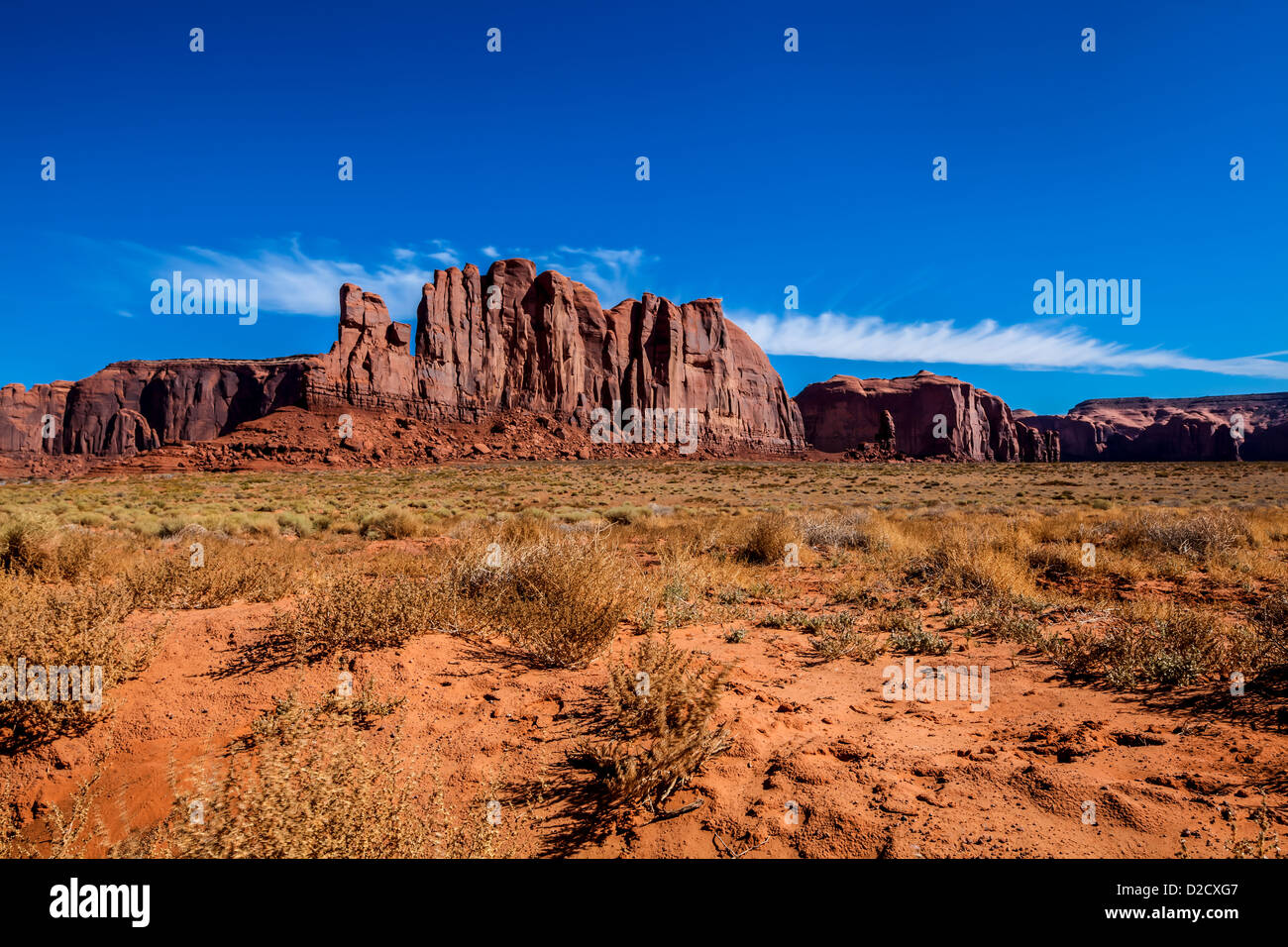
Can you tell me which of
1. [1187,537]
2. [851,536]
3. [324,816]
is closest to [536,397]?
[851,536]

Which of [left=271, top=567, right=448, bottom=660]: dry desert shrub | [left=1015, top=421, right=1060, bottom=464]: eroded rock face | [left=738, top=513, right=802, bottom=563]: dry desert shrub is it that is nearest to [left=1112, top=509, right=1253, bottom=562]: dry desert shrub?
[left=738, top=513, right=802, bottom=563]: dry desert shrub

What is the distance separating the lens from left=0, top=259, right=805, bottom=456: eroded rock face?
2724 inches

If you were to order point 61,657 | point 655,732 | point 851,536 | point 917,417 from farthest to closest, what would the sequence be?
point 917,417 → point 851,536 → point 61,657 → point 655,732

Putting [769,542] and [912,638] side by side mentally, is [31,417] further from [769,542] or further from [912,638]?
[912,638]

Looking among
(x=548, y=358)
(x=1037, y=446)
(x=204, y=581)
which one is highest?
(x=548, y=358)

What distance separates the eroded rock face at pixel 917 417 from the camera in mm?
102375

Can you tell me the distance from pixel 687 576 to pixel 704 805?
416cm

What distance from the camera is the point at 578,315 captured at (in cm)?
7956

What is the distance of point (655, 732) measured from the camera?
3.09 meters

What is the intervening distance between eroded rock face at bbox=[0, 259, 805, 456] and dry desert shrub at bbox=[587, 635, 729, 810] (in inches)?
2765

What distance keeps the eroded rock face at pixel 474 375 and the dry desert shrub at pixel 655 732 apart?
2765 inches

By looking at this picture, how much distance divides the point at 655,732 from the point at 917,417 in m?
114
